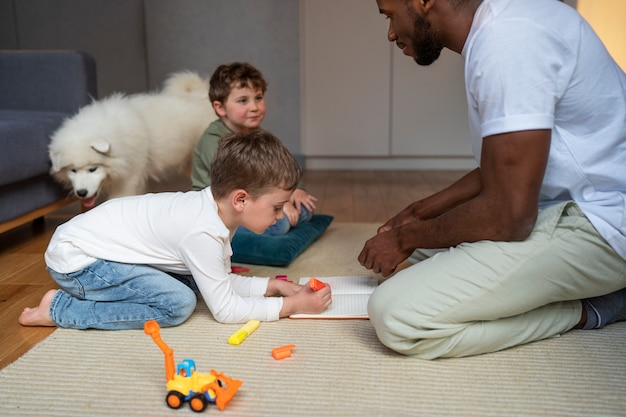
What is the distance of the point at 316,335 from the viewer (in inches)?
49.3

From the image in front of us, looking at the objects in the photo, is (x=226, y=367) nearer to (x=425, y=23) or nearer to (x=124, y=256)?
(x=124, y=256)

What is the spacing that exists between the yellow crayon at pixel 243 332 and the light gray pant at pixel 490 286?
27cm

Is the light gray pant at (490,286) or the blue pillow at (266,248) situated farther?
the blue pillow at (266,248)

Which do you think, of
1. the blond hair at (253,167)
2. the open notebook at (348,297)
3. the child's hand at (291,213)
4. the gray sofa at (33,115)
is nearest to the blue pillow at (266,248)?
the child's hand at (291,213)

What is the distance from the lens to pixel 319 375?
1.08 metres

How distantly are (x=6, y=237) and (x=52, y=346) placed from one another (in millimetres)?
1090

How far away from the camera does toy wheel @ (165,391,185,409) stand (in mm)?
962

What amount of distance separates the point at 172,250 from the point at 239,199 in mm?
186

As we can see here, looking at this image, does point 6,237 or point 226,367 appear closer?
point 226,367

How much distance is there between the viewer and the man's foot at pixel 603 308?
126 centimetres

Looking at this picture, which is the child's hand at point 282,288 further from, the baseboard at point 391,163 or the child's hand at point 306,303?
the baseboard at point 391,163

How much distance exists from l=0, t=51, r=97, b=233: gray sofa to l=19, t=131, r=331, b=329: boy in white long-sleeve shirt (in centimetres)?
68

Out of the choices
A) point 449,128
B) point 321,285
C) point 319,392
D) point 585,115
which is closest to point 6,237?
point 321,285

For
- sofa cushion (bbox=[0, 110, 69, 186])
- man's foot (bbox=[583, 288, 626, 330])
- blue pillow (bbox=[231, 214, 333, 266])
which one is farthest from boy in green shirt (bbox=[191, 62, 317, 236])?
man's foot (bbox=[583, 288, 626, 330])
